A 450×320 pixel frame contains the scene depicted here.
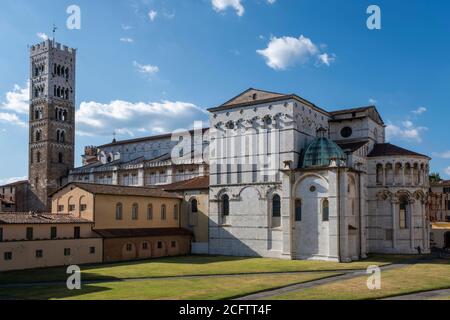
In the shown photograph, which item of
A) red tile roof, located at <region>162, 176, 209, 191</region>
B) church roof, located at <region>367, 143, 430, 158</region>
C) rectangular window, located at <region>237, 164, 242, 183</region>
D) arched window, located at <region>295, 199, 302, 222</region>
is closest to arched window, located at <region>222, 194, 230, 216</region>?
rectangular window, located at <region>237, 164, 242, 183</region>

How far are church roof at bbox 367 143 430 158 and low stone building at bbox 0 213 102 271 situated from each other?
33.0 meters

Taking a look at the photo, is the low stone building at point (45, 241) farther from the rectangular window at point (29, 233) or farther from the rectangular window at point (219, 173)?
the rectangular window at point (219, 173)

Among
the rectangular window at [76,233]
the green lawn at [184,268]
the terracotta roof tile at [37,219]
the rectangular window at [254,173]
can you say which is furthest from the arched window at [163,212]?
the rectangular window at [76,233]

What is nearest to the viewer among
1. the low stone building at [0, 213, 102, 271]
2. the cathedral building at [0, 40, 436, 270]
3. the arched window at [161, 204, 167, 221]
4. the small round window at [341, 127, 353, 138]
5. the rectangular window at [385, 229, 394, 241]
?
the low stone building at [0, 213, 102, 271]

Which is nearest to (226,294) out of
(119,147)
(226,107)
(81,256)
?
(81,256)

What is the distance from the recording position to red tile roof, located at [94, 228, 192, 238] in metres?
49.4

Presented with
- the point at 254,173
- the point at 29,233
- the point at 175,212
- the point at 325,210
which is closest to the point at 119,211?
the point at 175,212

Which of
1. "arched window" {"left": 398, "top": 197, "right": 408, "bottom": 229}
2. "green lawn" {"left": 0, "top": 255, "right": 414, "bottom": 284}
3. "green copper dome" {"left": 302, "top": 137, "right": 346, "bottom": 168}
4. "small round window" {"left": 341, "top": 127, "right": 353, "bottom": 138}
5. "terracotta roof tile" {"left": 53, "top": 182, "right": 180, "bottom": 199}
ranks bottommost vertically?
"green lawn" {"left": 0, "top": 255, "right": 414, "bottom": 284}

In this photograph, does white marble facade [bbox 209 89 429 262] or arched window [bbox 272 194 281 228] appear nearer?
white marble facade [bbox 209 89 429 262]

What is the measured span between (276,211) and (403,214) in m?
15.5

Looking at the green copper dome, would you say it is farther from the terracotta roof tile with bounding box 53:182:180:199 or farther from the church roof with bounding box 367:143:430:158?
the terracotta roof tile with bounding box 53:182:180:199

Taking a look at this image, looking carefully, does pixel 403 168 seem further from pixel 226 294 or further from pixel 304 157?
pixel 226 294

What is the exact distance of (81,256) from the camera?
46.3 meters

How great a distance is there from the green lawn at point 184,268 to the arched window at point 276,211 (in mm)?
4543
